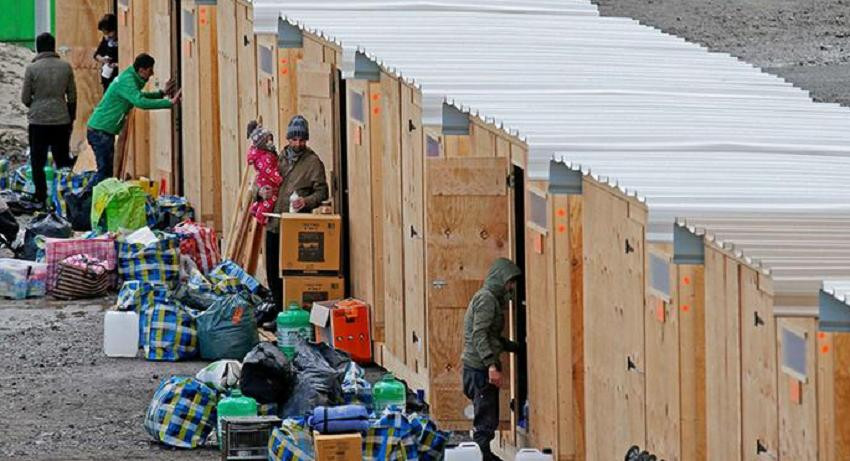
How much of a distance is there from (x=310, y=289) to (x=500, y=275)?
14.2 ft

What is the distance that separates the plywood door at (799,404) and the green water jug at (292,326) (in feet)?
24.3

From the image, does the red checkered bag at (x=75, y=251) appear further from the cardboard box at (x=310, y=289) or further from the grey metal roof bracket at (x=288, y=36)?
the cardboard box at (x=310, y=289)

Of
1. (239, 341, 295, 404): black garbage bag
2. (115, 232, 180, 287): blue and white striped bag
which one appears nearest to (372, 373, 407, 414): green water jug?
(239, 341, 295, 404): black garbage bag

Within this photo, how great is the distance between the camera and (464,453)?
14.5m

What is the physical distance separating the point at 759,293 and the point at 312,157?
823cm

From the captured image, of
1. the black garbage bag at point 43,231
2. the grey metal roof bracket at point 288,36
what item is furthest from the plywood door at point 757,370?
the black garbage bag at point 43,231

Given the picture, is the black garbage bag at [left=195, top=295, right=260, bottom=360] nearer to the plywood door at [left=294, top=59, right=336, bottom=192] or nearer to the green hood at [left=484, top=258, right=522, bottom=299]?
the plywood door at [left=294, top=59, right=336, bottom=192]

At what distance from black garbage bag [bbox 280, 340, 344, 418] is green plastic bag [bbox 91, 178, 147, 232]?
6.71 m

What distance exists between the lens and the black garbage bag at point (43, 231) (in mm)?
22109

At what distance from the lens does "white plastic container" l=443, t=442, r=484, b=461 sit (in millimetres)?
14516

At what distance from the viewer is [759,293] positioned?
1115 cm

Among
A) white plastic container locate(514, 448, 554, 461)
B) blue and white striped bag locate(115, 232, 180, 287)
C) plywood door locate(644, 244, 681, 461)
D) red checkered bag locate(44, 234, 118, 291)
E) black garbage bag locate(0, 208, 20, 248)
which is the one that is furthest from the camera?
black garbage bag locate(0, 208, 20, 248)

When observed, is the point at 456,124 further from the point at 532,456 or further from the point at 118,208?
the point at 118,208

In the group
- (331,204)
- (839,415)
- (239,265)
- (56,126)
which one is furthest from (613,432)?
(56,126)
